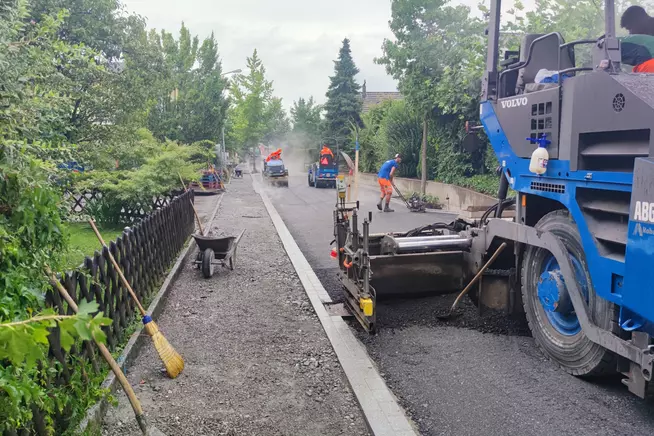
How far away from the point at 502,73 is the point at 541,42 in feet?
1.49

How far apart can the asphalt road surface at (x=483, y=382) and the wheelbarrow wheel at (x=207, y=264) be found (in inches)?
114

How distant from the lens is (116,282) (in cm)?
514

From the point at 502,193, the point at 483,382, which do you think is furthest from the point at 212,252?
the point at 483,382

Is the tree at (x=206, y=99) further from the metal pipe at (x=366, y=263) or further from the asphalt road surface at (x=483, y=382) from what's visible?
the metal pipe at (x=366, y=263)

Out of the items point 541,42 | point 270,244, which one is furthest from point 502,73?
point 270,244

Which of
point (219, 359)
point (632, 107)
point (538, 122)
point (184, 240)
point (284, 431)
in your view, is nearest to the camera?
point (632, 107)

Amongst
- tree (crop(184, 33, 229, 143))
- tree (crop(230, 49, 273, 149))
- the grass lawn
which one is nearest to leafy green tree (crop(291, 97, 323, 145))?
tree (crop(230, 49, 273, 149))

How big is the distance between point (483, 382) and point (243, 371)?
6.91 ft

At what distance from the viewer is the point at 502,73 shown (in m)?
5.41

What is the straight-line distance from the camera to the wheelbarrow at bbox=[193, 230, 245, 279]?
798 centimetres

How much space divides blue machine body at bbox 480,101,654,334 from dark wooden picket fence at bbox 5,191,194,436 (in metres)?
3.74

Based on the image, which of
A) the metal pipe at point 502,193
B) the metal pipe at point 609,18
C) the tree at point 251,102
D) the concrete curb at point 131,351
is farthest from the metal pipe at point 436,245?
the tree at point 251,102

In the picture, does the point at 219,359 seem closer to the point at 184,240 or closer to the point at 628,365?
the point at 628,365

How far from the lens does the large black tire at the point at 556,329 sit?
400 cm
